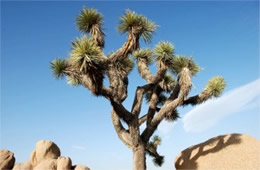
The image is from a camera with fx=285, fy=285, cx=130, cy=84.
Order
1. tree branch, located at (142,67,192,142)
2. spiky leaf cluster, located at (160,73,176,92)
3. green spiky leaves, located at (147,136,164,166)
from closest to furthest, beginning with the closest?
1. tree branch, located at (142,67,192,142)
2. spiky leaf cluster, located at (160,73,176,92)
3. green spiky leaves, located at (147,136,164,166)

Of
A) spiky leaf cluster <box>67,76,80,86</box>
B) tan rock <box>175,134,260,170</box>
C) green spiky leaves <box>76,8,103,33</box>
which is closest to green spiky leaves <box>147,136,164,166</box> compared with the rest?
tan rock <box>175,134,260,170</box>

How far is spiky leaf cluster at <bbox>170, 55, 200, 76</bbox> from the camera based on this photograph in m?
13.1

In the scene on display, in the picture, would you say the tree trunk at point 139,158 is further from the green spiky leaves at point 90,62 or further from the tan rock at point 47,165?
the tan rock at point 47,165

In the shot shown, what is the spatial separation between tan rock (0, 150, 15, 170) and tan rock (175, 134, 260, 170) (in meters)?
7.87

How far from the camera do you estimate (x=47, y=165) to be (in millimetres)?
12266

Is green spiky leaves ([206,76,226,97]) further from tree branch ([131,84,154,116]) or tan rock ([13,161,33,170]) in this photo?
tan rock ([13,161,33,170])

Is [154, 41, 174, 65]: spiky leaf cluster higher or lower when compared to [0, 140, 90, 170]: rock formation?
higher

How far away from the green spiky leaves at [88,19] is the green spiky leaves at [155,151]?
743 cm

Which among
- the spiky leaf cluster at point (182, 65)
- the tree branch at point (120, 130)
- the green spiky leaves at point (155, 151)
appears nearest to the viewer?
the tree branch at point (120, 130)

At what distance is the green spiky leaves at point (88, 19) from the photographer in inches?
502

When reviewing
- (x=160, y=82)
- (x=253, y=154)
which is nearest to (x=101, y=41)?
(x=160, y=82)

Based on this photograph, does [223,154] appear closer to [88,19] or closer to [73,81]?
[73,81]

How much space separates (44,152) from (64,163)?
1499 millimetres

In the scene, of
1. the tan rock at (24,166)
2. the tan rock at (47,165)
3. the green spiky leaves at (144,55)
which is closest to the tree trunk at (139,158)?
the tan rock at (47,165)
